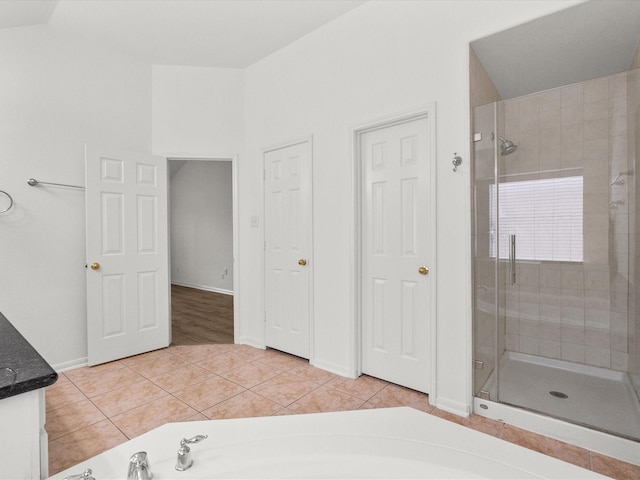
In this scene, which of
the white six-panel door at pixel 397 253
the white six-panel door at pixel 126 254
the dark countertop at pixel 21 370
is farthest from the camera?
the white six-panel door at pixel 126 254

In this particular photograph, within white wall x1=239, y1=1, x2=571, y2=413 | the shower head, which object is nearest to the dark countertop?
white wall x1=239, y1=1, x2=571, y2=413

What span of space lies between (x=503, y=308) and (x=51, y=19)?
3953 mm

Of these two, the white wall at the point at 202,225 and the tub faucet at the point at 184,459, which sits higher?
the white wall at the point at 202,225

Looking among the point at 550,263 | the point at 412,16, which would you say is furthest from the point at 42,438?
the point at 412,16

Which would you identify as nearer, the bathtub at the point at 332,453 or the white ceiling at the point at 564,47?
the bathtub at the point at 332,453

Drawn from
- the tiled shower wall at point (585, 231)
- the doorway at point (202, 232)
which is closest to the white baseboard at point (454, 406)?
the tiled shower wall at point (585, 231)

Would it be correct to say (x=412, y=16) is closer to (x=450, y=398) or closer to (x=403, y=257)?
(x=403, y=257)

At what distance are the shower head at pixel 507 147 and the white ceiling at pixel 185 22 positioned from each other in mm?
1472

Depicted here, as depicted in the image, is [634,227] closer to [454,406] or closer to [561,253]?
[561,253]

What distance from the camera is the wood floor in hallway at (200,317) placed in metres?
3.82

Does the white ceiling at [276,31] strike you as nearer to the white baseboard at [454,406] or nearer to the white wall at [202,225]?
the white baseboard at [454,406]

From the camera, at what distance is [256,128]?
3.46m

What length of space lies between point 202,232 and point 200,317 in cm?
261

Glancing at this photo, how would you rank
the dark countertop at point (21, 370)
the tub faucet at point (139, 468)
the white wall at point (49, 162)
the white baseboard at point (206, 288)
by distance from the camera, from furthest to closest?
the white baseboard at point (206, 288)
the white wall at point (49, 162)
the tub faucet at point (139, 468)
the dark countertop at point (21, 370)
